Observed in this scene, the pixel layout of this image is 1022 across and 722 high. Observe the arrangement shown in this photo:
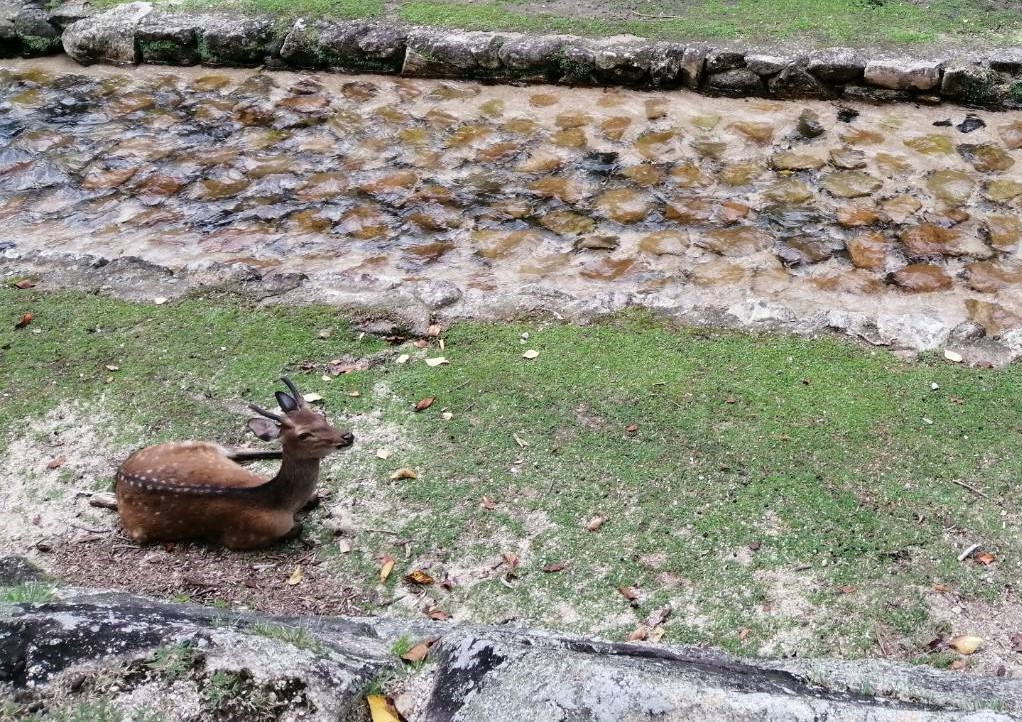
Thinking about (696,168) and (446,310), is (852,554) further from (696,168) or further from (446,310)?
(696,168)

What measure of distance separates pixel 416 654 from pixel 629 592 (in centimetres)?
149

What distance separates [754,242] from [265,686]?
4.82 m

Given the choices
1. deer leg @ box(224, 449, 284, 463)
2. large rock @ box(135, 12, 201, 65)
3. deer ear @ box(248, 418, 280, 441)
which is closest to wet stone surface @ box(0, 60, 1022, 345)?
large rock @ box(135, 12, 201, 65)

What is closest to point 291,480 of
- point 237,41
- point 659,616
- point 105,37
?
point 659,616

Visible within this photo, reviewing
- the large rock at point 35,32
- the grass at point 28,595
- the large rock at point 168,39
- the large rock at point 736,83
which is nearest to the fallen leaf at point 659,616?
the grass at point 28,595

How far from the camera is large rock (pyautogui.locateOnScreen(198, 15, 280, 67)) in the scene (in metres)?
8.69

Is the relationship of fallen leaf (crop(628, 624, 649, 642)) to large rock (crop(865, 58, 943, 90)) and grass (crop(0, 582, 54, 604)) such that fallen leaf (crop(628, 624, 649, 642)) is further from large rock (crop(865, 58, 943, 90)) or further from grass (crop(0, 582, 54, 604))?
large rock (crop(865, 58, 943, 90))

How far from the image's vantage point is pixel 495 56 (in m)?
8.20

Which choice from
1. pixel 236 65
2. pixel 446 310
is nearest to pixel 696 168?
pixel 446 310

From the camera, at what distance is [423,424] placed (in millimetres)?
4602

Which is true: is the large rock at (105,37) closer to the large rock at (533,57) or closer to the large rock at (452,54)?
the large rock at (452,54)

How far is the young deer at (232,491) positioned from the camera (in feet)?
12.4

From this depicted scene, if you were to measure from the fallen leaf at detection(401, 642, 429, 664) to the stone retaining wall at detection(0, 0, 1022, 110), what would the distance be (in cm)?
642

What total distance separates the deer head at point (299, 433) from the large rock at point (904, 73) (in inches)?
221
